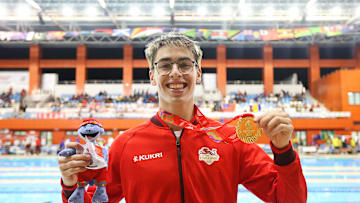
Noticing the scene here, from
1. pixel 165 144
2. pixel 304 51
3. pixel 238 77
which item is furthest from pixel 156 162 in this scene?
pixel 304 51

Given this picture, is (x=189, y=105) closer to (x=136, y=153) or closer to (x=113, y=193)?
(x=136, y=153)

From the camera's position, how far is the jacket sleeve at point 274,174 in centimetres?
117

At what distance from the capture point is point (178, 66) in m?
1.42

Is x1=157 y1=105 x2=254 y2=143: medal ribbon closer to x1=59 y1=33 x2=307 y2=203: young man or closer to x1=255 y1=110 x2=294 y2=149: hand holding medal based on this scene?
x1=59 y1=33 x2=307 y2=203: young man

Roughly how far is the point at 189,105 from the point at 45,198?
19.8ft

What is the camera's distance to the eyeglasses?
143cm

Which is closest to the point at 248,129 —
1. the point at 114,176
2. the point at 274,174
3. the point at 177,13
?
the point at 274,174

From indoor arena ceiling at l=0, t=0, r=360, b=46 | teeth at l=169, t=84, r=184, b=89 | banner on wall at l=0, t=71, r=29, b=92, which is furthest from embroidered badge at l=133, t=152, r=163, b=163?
banner on wall at l=0, t=71, r=29, b=92

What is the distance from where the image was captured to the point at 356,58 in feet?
70.7

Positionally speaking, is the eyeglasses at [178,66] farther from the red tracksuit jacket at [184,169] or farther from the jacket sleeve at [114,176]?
the jacket sleeve at [114,176]

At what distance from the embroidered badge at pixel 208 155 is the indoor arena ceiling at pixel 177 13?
16023 mm

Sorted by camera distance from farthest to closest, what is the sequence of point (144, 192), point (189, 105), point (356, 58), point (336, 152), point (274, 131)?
point (356, 58), point (336, 152), point (189, 105), point (144, 192), point (274, 131)

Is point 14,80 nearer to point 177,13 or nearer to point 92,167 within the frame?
point 177,13

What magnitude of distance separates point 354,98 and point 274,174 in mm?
19541
